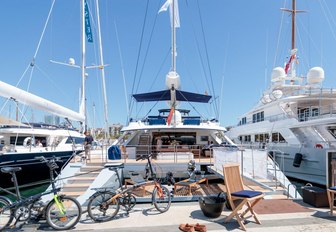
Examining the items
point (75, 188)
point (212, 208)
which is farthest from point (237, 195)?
point (75, 188)

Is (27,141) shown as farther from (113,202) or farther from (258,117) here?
(258,117)

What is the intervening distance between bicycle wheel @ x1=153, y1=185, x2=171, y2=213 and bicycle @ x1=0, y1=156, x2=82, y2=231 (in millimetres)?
1841

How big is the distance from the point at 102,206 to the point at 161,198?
150 cm

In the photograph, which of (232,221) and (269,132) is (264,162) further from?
(269,132)

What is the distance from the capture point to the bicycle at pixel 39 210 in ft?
16.1

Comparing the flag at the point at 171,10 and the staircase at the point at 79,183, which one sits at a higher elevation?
the flag at the point at 171,10

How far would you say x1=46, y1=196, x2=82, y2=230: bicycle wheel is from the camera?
4984 millimetres

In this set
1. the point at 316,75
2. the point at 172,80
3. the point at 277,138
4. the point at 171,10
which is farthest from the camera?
the point at 316,75

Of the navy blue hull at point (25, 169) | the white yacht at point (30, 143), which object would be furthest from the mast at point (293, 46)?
the navy blue hull at point (25, 169)

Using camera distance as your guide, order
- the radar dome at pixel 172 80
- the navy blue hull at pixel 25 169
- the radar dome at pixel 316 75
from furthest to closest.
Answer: the radar dome at pixel 316 75 → the radar dome at pixel 172 80 → the navy blue hull at pixel 25 169

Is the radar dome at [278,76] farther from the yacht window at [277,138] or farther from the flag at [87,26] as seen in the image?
the flag at [87,26]

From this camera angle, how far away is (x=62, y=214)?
5.02m

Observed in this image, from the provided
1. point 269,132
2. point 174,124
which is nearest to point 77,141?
point 174,124

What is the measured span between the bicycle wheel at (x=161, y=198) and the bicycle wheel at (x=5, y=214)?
2.98 metres
